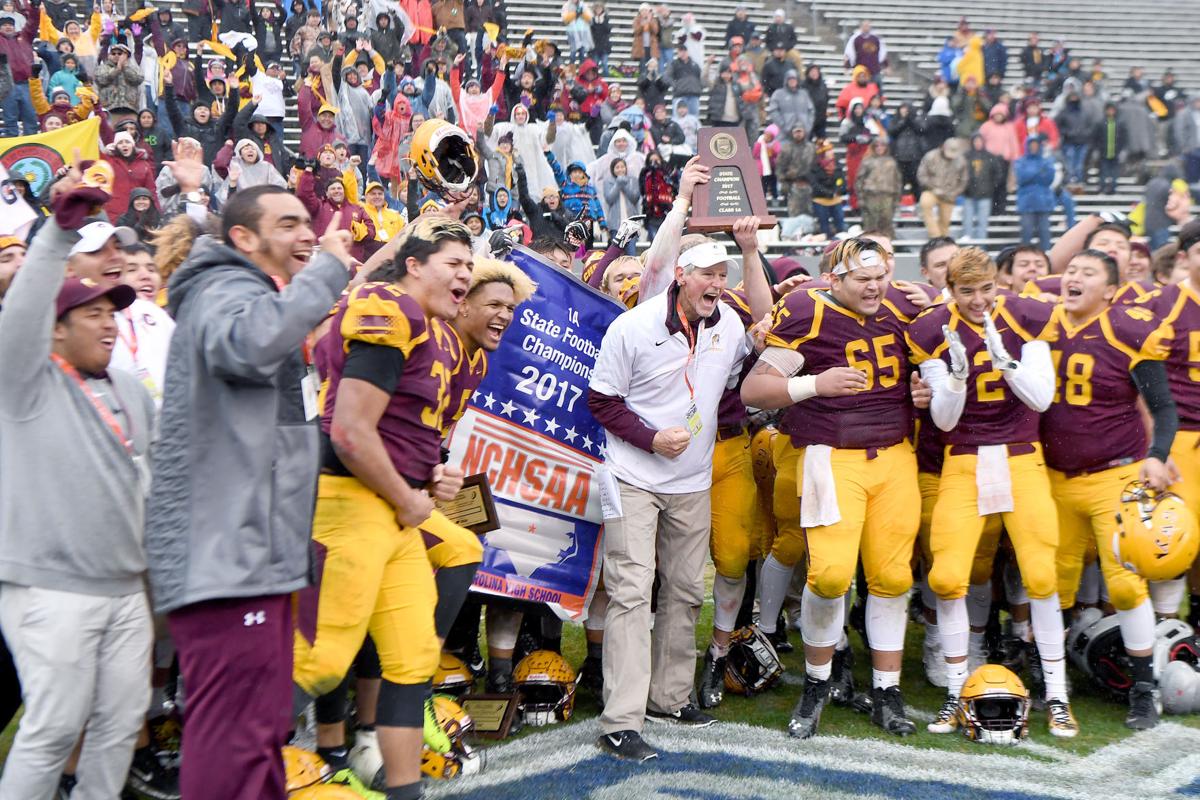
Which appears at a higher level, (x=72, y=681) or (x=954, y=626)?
(x=72, y=681)

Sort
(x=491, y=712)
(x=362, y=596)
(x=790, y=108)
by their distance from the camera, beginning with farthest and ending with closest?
(x=790, y=108) → (x=491, y=712) → (x=362, y=596)

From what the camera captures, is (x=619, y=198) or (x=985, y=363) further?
(x=619, y=198)

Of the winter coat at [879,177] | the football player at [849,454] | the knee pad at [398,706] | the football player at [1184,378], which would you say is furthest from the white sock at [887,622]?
the winter coat at [879,177]

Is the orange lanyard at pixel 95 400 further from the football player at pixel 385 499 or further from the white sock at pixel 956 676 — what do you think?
the white sock at pixel 956 676

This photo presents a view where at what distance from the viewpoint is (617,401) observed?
5578 millimetres

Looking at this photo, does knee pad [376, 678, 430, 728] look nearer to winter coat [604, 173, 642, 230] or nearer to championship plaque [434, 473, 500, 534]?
championship plaque [434, 473, 500, 534]

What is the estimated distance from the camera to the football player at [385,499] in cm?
409

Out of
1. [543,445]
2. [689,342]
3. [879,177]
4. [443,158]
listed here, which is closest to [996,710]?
[689,342]

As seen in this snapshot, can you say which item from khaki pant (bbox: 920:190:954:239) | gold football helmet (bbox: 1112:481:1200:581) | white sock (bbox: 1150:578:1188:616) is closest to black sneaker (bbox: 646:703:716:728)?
gold football helmet (bbox: 1112:481:1200:581)

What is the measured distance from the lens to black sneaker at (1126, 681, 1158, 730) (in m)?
5.66

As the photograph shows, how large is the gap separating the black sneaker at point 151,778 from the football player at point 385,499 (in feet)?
2.90

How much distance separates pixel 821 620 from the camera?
5.63 metres

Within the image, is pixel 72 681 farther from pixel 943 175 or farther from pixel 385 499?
pixel 943 175

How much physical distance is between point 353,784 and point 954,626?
284 cm
